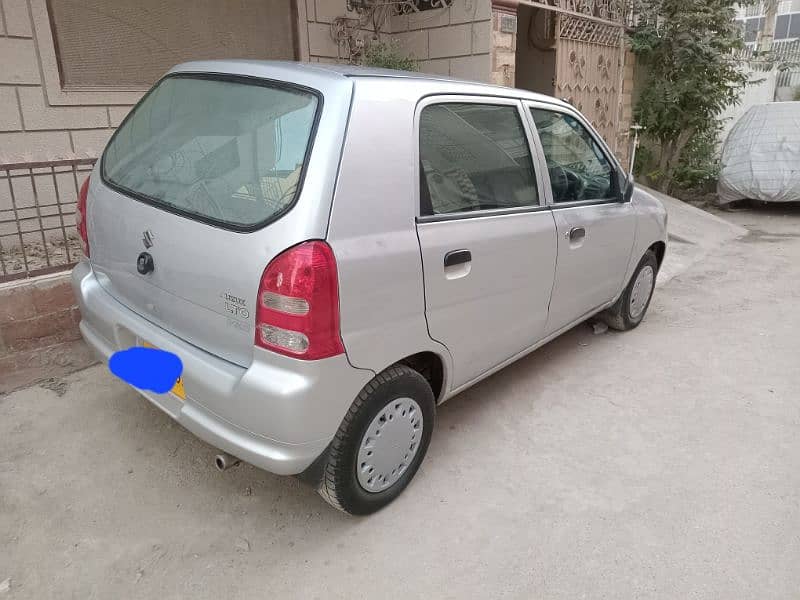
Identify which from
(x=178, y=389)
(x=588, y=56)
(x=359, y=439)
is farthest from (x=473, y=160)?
(x=588, y=56)

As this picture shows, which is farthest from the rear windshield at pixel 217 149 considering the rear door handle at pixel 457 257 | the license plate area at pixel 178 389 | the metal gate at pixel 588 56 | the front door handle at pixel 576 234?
the metal gate at pixel 588 56

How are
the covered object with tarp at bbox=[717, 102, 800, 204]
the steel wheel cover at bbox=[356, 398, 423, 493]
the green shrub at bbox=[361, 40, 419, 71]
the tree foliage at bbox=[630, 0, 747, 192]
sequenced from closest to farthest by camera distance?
the steel wheel cover at bbox=[356, 398, 423, 493]
the green shrub at bbox=[361, 40, 419, 71]
the tree foliage at bbox=[630, 0, 747, 192]
the covered object with tarp at bbox=[717, 102, 800, 204]

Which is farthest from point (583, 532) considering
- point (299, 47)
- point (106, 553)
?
point (299, 47)

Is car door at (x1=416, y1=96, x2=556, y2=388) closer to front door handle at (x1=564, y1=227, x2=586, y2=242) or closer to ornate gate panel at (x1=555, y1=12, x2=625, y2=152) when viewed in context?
front door handle at (x1=564, y1=227, x2=586, y2=242)

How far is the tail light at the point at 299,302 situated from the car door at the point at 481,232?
0.50 m

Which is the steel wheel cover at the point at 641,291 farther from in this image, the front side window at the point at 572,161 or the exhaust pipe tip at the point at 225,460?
the exhaust pipe tip at the point at 225,460

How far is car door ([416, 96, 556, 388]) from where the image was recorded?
2451mm

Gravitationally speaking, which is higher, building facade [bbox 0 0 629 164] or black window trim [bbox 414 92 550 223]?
building facade [bbox 0 0 629 164]

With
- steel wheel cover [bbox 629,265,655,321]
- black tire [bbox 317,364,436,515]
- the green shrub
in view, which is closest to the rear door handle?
black tire [bbox 317,364,436,515]

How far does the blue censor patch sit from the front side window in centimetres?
208

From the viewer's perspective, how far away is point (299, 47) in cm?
623

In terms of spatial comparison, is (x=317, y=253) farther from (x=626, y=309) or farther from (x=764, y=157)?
(x=764, y=157)

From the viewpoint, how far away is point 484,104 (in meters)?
2.84

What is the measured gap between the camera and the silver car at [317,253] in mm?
2010
